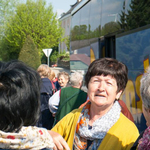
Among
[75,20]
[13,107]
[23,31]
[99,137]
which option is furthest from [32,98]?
[23,31]

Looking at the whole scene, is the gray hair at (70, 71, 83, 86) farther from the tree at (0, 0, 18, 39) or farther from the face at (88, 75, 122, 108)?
the tree at (0, 0, 18, 39)

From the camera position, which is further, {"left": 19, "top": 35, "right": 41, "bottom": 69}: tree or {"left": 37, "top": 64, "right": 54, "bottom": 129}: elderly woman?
{"left": 19, "top": 35, "right": 41, "bottom": 69}: tree

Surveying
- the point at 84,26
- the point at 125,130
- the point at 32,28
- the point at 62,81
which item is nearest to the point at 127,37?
the point at 62,81

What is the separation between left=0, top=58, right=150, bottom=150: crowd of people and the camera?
145cm

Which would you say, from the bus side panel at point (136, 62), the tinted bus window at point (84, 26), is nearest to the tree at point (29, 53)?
the tinted bus window at point (84, 26)

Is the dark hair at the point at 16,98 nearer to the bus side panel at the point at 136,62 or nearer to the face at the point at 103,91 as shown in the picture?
the face at the point at 103,91

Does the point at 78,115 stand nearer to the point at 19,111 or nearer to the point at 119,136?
the point at 119,136

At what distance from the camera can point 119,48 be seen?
5.60 meters

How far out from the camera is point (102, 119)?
2363mm

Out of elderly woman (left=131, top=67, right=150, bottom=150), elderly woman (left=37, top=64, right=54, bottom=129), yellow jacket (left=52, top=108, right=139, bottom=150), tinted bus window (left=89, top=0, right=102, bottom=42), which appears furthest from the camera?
tinted bus window (left=89, top=0, right=102, bottom=42)

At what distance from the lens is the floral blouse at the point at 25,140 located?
4.61 ft

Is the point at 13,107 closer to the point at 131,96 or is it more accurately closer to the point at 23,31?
the point at 131,96

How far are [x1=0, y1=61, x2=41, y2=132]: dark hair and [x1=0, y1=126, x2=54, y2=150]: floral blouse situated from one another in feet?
0.15

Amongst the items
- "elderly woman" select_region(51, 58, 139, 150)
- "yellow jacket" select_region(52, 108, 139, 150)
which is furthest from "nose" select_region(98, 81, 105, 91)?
"yellow jacket" select_region(52, 108, 139, 150)
